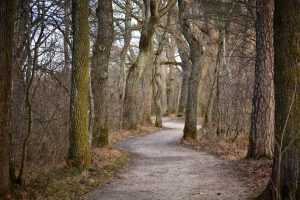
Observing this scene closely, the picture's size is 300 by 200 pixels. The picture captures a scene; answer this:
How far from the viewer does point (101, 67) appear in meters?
15.5

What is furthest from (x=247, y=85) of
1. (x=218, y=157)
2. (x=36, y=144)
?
(x=36, y=144)

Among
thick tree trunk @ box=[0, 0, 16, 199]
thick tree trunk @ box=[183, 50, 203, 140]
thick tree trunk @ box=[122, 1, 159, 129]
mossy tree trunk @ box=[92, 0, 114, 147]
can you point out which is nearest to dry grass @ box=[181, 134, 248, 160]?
thick tree trunk @ box=[183, 50, 203, 140]

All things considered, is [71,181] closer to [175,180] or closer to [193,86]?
[175,180]

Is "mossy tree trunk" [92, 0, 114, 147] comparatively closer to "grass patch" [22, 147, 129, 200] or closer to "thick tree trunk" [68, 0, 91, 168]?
"grass patch" [22, 147, 129, 200]

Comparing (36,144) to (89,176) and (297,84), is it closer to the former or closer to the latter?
(89,176)

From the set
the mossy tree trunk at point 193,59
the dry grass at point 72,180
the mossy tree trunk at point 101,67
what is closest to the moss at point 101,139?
the mossy tree trunk at point 101,67

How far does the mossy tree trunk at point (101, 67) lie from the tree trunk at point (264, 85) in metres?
5.91

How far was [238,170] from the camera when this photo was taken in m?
11.5

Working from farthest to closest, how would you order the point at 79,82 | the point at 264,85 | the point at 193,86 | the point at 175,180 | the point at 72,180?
1. the point at 193,86
2. the point at 264,85
3. the point at 79,82
4. the point at 175,180
5. the point at 72,180

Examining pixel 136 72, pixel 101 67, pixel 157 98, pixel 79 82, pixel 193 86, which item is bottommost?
pixel 157 98

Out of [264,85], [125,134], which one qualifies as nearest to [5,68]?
[264,85]

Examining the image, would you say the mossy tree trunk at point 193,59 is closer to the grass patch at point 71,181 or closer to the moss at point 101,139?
the moss at point 101,139

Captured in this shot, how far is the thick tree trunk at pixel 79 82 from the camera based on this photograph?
1107 centimetres

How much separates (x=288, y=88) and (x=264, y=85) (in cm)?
561
